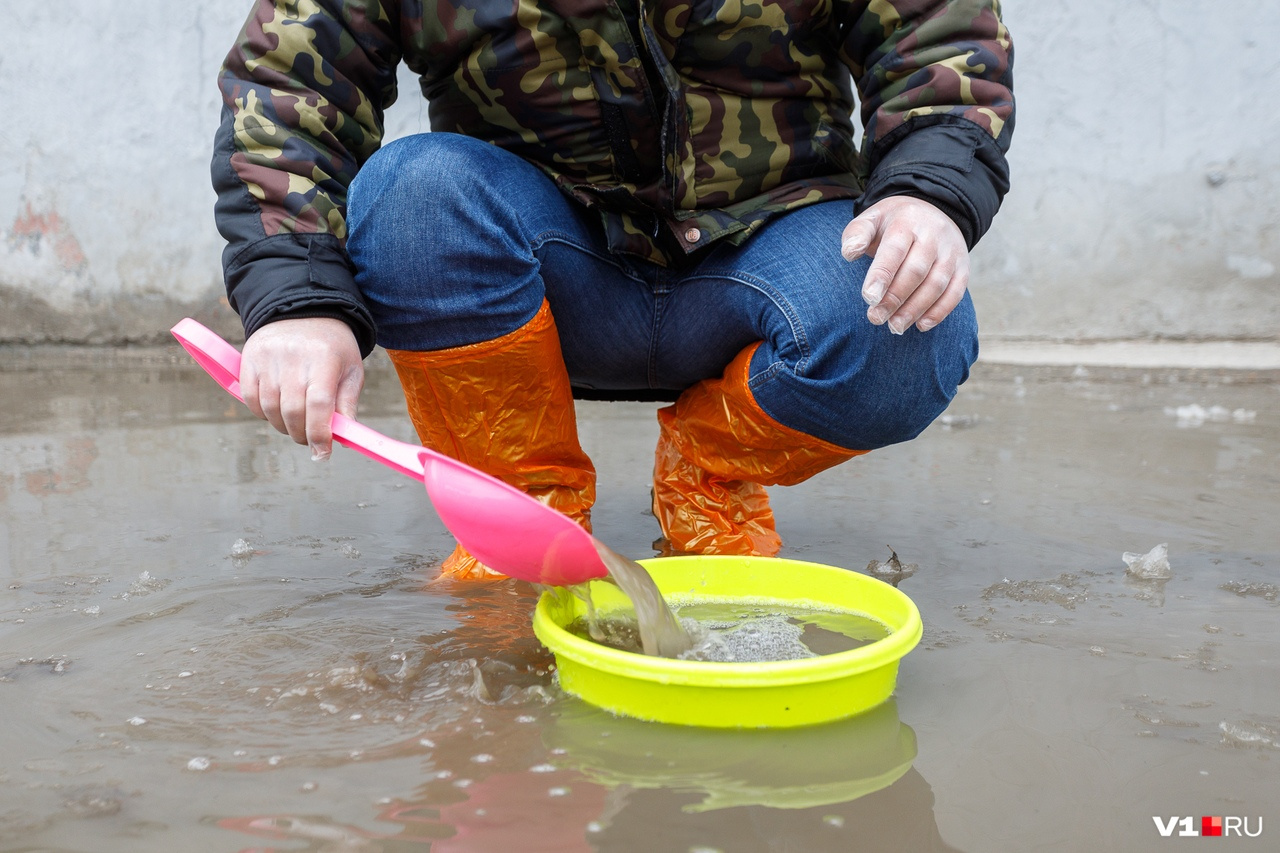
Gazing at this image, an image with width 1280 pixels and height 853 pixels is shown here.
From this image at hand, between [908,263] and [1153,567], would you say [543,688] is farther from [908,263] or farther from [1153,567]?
[1153,567]

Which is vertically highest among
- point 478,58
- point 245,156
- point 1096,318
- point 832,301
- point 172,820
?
point 478,58

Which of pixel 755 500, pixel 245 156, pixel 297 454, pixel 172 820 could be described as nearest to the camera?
pixel 172 820

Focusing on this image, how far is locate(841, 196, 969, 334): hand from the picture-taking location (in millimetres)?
940

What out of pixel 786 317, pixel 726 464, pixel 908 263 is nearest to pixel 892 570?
pixel 726 464

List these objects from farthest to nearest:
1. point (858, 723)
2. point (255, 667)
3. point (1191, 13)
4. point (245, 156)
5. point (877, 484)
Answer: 1. point (1191, 13)
2. point (877, 484)
3. point (245, 156)
4. point (255, 667)
5. point (858, 723)

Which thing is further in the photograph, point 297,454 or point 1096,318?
point 1096,318

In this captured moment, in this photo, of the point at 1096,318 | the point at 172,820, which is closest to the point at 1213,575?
the point at 172,820

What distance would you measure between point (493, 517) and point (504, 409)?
0.41m

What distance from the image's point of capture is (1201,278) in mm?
3682

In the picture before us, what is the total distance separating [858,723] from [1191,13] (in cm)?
369

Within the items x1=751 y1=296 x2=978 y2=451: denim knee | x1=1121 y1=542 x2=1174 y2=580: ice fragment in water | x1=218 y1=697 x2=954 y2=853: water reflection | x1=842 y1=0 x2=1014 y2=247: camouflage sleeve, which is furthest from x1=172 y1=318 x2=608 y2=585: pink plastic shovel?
x1=1121 y1=542 x2=1174 y2=580: ice fragment in water

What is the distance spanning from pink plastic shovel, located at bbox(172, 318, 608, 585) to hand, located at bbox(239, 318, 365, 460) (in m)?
0.02

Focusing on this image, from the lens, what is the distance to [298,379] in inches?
37.5

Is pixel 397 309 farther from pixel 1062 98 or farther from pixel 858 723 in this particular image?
pixel 1062 98
